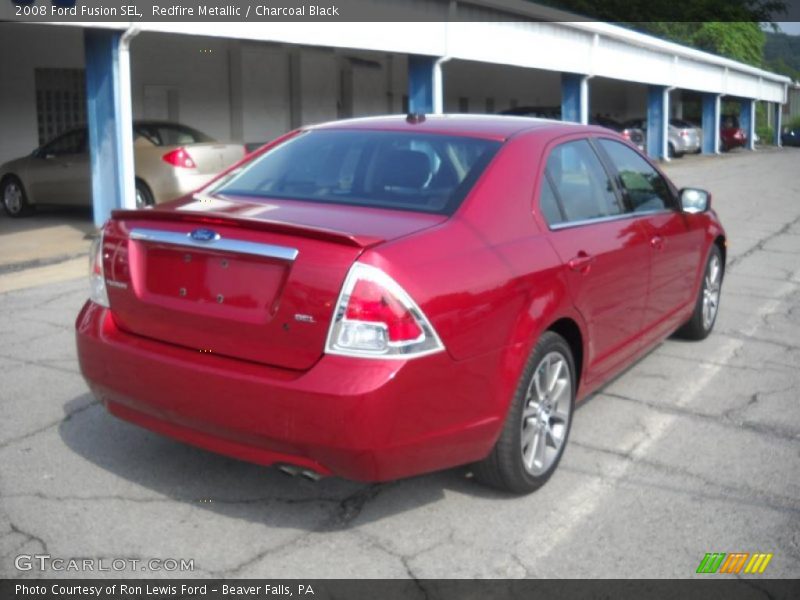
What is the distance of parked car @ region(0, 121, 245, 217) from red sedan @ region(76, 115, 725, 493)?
8497 mm

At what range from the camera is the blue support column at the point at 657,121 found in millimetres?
32906

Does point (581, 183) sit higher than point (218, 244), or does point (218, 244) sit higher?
point (581, 183)

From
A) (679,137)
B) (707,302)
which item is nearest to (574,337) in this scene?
(707,302)

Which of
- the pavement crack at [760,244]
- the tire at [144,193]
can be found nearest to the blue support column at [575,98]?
the pavement crack at [760,244]

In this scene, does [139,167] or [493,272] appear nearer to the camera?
[493,272]

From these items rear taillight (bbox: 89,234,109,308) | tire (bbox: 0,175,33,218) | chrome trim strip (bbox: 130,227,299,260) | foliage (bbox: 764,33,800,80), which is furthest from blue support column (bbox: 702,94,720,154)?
foliage (bbox: 764,33,800,80)

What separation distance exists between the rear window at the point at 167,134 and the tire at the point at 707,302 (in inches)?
337

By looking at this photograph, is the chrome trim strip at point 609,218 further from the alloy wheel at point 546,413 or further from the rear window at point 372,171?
the alloy wheel at point 546,413

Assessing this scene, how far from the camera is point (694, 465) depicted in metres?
4.82

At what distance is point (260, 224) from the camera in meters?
3.85

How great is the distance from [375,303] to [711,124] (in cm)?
4095

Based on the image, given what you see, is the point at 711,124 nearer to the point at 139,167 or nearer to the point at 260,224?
the point at 139,167

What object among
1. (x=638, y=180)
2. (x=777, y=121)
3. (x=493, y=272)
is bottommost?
(x=493, y=272)

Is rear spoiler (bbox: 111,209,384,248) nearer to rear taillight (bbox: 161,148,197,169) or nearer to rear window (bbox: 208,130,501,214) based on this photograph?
rear window (bbox: 208,130,501,214)
